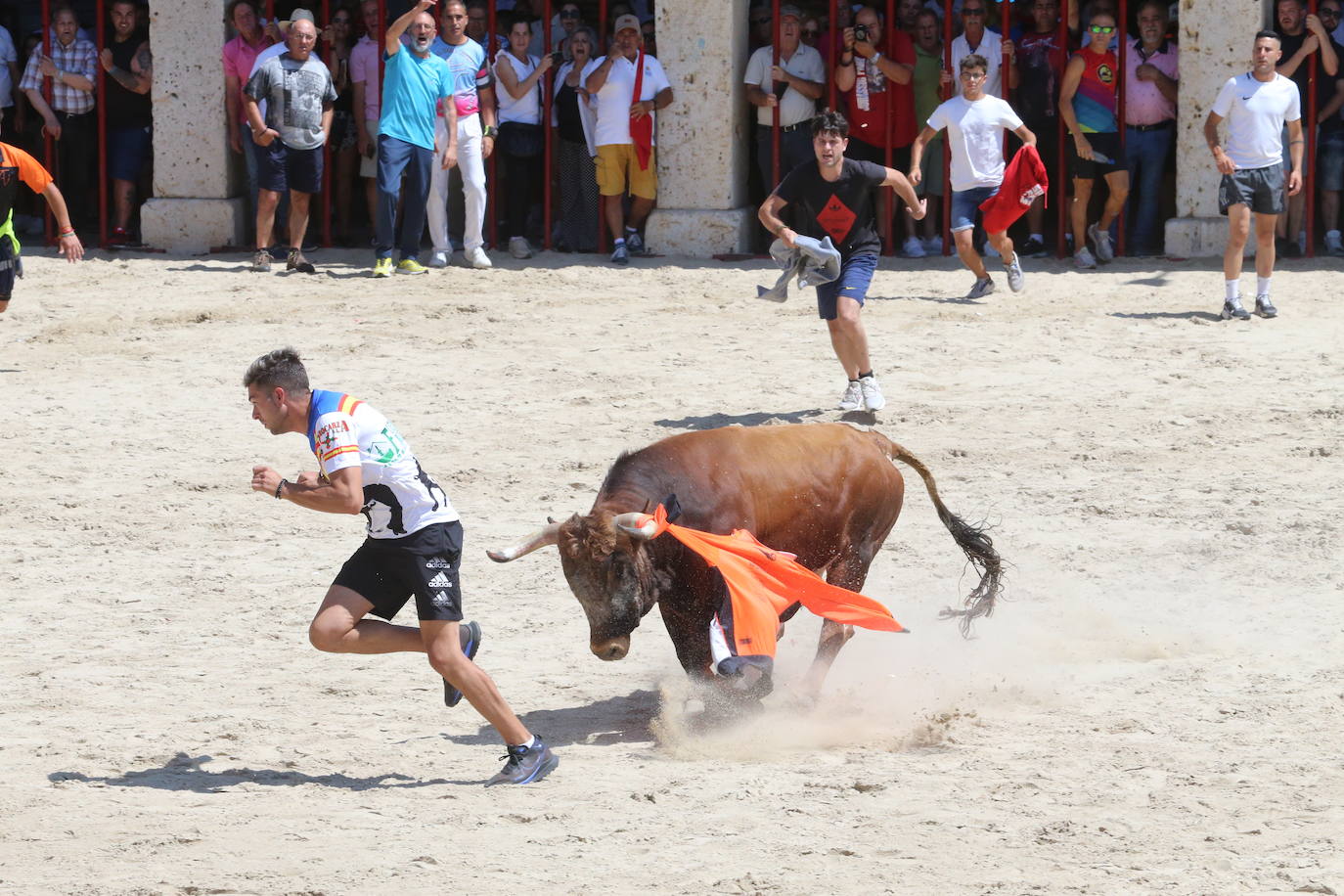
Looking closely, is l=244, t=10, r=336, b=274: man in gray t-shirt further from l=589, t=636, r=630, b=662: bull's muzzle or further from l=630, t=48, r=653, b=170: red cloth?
l=589, t=636, r=630, b=662: bull's muzzle

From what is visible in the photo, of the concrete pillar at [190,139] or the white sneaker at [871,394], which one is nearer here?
the white sneaker at [871,394]

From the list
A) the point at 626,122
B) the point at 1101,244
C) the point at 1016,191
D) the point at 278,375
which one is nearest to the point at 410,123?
the point at 626,122

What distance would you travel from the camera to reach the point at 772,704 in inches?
295

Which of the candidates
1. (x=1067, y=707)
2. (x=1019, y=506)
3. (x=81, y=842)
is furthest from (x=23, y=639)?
(x=1019, y=506)

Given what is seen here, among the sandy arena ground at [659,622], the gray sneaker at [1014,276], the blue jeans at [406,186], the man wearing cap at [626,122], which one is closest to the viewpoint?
the sandy arena ground at [659,622]

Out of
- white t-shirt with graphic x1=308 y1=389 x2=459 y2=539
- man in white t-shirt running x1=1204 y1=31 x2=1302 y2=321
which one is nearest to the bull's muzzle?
white t-shirt with graphic x1=308 y1=389 x2=459 y2=539

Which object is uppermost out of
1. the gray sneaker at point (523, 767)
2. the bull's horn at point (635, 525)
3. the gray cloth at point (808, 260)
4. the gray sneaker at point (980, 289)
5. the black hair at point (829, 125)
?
the black hair at point (829, 125)

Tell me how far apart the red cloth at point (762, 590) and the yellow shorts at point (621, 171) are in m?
9.60

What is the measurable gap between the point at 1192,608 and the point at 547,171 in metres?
9.36

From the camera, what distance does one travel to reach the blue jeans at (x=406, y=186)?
15328 millimetres

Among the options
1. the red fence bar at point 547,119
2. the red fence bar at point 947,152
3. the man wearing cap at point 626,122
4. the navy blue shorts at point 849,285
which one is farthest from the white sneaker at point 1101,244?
the navy blue shorts at point 849,285

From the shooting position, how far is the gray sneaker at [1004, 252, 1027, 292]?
48.0 ft

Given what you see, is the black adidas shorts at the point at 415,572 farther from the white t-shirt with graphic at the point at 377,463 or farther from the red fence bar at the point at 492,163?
the red fence bar at the point at 492,163

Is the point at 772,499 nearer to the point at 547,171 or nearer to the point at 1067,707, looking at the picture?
the point at 1067,707
